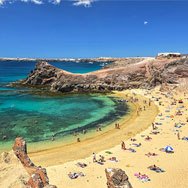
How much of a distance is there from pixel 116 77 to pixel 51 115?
39.9m

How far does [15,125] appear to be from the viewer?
103 ft

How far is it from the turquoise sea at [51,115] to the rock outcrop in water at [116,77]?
13.0 m

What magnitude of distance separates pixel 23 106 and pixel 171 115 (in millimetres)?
35453

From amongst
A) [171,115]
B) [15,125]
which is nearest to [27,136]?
[15,125]

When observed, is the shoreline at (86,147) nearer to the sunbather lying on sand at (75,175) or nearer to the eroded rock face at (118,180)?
the sunbather lying on sand at (75,175)

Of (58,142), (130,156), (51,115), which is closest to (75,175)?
(130,156)

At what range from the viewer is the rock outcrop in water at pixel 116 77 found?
209ft

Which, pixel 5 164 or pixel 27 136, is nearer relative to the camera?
pixel 5 164

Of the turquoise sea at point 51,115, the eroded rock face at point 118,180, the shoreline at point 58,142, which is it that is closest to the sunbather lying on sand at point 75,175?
the shoreline at point 58,142

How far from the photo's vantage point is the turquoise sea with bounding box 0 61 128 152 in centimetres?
2863

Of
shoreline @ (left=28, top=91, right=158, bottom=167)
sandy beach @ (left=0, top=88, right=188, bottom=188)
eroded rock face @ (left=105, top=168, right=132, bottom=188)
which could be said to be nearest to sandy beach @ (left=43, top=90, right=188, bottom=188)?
sandy beach @ (left=0, top=88, right=188, bottom=188)

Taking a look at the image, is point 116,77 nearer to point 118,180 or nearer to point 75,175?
point 75,175

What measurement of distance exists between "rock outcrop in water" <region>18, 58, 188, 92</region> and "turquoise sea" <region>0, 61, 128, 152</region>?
13.0 metres

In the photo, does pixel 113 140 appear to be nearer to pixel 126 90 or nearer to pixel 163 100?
pixel 163 100
